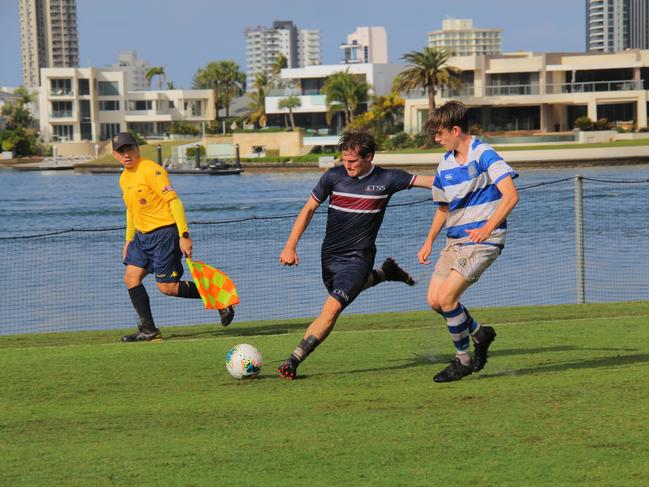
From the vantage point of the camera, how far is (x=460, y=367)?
8.03 metres

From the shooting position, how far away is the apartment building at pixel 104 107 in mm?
130750

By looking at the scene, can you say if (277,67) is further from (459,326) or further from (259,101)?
(459,326)

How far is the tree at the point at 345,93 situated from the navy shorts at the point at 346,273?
92.9m

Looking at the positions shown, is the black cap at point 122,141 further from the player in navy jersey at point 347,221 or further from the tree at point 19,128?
the tree at point 19,128

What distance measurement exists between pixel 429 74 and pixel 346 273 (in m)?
79.3

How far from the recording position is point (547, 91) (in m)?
90.5

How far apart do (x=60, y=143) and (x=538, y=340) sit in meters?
120

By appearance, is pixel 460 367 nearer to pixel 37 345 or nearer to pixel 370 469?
pixel 370 469

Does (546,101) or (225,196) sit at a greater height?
(546,101)

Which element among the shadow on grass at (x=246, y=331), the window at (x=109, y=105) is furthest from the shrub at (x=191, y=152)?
the shadow on grass at (x=246, y=331)

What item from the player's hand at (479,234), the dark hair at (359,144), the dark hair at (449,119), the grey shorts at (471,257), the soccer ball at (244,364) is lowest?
the soccer ball at (244,364)

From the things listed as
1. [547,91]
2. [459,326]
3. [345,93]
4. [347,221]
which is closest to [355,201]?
[347,221]

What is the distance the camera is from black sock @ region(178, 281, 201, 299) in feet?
36.3

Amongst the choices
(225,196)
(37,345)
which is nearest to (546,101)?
(225,196)
